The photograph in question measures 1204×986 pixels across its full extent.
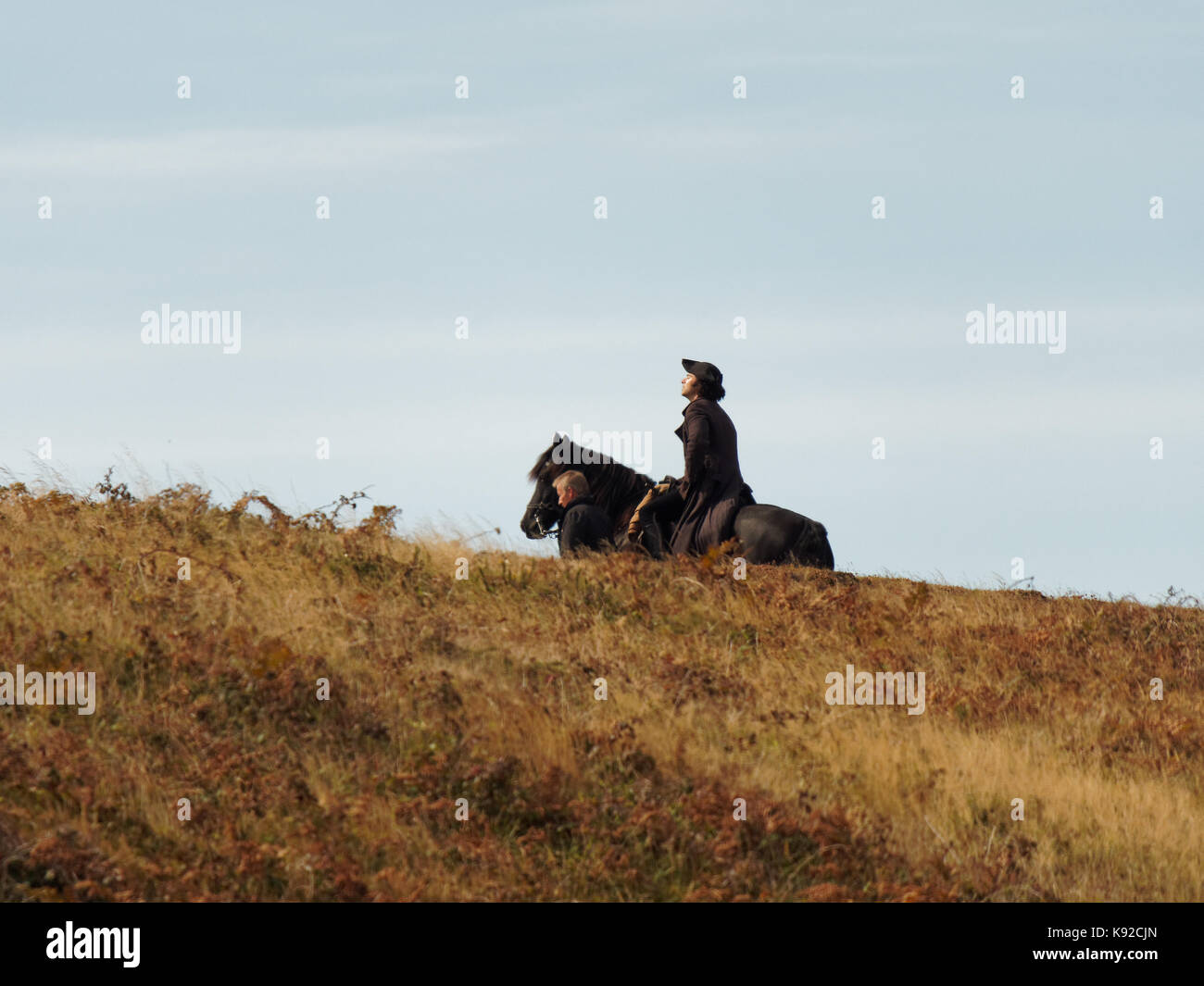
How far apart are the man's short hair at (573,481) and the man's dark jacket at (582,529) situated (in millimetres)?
93

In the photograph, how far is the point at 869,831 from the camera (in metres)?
8.03

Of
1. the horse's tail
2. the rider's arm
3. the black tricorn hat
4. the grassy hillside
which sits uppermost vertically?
the black tricorn hat

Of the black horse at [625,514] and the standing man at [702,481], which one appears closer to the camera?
the standing man at [702,481]

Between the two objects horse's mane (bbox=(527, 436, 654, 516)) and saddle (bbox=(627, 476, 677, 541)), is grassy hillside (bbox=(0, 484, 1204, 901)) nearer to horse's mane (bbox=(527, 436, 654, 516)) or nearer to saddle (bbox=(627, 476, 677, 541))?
saddle (bbox=(627, 476, 677, 541))

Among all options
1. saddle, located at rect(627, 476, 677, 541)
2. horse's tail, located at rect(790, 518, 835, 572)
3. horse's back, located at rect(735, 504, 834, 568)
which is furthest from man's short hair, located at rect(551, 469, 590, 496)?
horse's tail, located at rect(790, 518, 835, 572)

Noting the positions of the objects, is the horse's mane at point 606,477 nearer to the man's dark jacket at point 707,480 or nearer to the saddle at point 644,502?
the saddle at point 644,502

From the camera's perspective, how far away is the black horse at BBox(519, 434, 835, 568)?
1498 cm

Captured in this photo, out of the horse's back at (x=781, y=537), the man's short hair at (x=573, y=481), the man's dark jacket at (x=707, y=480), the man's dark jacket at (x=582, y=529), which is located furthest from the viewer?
the horse's back at (x=781, y=537)

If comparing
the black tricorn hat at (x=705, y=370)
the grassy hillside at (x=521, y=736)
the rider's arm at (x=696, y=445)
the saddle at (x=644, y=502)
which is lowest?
the grassy hillside at (x=521, y=736)

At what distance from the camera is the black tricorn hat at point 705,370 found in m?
15.0

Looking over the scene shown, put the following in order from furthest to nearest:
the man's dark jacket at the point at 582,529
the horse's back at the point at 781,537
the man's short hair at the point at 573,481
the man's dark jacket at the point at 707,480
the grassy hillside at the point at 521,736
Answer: the horse's back at the point at 781,537 → the man's short hair at the point at 573,481 → the man's dark jacket at the point at 707,480 → the man's dark jacket at the point at 582,529 → the grassy hillside at the point at 521,736

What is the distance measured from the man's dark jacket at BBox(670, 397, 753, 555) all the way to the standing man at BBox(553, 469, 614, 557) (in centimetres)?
85

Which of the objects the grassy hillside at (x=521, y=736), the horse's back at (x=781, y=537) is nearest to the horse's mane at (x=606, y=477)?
the horse's back at (x=781, y=537)
